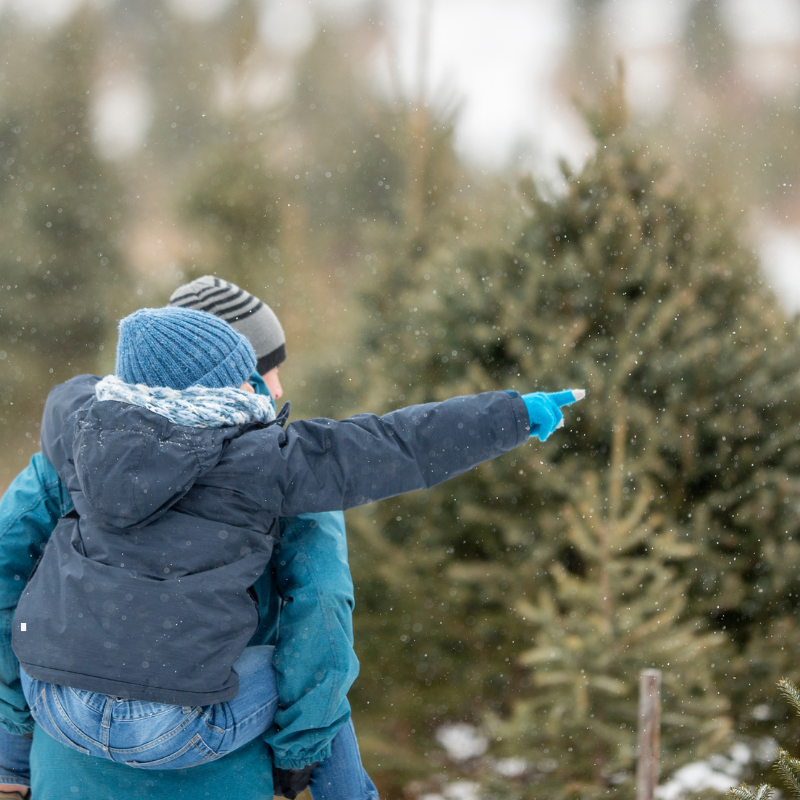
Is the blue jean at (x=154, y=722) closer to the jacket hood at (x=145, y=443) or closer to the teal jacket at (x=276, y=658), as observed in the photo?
the teal jacket at (x=276, y=658)

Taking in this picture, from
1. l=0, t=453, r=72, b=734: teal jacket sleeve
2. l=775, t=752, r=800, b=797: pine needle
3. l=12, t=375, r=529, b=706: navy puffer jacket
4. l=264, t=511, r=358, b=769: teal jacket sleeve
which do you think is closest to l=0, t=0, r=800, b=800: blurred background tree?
l=775, t=752, r=800, b=797: pine needle

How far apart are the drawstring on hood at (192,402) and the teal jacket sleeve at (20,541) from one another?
28 centimetres

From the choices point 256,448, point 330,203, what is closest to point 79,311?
point 330,203

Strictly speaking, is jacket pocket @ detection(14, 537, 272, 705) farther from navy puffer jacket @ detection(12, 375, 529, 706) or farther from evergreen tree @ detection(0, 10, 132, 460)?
evergreen tree @ detection(0, 10, 132, 460)

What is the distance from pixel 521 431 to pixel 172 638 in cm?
58

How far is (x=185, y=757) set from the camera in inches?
41.6

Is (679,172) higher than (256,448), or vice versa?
(679,172)

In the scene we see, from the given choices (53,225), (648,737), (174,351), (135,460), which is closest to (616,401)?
(648,737)

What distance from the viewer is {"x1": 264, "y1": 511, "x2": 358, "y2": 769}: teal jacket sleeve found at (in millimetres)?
1137

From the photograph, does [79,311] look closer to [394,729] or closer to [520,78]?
[394,729]

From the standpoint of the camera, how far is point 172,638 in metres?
1.01

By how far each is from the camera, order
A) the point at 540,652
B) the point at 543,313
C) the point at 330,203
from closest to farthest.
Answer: the point at 540,652 < the point at 543,313 < the point at 330,203

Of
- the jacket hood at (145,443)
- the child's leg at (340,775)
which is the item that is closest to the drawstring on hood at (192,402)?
the jacket hood at (145,443)

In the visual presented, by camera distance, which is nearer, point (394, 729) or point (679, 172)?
point (679, 172)
